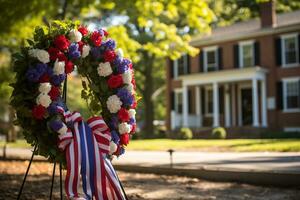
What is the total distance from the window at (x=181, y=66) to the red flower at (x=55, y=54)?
30.0 meters

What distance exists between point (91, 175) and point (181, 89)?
1216 inches

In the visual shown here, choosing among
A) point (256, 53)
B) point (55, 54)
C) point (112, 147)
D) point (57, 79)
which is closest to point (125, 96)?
point (112, 147)

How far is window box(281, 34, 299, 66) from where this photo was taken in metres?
29.5

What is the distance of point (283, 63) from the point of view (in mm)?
30016

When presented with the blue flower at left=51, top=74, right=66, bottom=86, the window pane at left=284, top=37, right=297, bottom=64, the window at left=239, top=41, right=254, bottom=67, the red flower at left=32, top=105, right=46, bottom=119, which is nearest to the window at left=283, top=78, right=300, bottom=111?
the window pane at left=284, top=37, right=297, bottom=64

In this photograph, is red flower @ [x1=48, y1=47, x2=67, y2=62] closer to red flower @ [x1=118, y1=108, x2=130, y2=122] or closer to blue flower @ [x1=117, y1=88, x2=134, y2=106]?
blue flower @ [x1=117, y1=88, x2=134, y2=106]

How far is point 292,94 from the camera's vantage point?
29.5 metres

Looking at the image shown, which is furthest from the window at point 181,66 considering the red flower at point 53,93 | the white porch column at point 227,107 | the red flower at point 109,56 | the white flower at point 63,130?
the white flower at point 63,130

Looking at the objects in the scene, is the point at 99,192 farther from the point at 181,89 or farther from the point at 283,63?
the point at 181,89

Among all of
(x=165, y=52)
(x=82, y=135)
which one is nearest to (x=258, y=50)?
(x=165, y=52)

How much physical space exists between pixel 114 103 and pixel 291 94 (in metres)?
25.6

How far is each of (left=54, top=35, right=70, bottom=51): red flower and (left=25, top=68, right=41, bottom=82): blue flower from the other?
0.47 meters

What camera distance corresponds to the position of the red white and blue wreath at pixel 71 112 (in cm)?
526

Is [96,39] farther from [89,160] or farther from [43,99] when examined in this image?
[89,160]
